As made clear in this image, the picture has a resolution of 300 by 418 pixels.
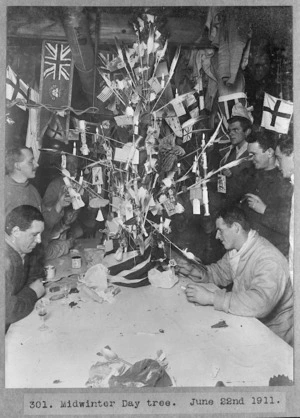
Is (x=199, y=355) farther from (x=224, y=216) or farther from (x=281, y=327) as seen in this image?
(x=224, y=216)

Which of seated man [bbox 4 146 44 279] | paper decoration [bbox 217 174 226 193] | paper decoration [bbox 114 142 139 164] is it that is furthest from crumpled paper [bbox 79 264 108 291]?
paper decoration [bbox 217 174 226 193]

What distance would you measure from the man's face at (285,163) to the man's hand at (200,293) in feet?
1.84

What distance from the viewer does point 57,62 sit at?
1.95 metres

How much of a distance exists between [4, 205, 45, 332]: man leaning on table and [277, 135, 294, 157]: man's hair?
1.05 m

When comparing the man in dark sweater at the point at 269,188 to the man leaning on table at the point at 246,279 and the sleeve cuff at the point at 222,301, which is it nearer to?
the man leaning on table at the point at 246,279

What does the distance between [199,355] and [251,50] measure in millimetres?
1264

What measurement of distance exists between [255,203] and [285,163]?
0.21m

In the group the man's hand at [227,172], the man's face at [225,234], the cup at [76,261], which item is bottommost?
the cup at [76,261]

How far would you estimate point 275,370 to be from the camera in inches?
75.5

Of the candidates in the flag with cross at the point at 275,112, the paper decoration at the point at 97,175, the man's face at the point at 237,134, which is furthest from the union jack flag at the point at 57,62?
the flag with cross at the point at 275,112

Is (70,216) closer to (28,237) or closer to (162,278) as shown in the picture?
(28,237)

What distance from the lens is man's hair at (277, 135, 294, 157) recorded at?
6.37ft

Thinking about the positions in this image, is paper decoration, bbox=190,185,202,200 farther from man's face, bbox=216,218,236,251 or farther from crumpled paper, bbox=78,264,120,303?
crumpled paper, bbox=78,264,120,303

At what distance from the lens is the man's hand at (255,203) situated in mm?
1946
